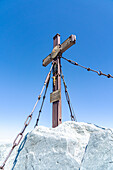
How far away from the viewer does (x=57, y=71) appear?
18.7 ft

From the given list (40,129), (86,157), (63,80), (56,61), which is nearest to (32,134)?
(40,129)

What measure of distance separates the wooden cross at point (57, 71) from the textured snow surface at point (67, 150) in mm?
1037

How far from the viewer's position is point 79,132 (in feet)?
12.0

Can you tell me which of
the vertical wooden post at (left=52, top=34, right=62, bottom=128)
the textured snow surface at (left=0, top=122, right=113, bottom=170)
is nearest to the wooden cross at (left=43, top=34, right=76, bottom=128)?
the vertical wooden post at (left=52, top=34, right=62, bottom=128)

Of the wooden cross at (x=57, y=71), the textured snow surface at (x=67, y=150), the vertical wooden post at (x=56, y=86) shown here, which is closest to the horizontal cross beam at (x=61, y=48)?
the wooden cross at (x=57, y=71)

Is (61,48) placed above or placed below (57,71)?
above

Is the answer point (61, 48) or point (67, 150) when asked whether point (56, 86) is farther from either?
point (67, 150)

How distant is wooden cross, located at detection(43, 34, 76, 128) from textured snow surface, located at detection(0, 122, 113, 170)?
40.8 inches

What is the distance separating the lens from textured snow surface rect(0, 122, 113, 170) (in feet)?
8.03

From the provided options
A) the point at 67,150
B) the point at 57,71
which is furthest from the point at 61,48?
the point at 67,150

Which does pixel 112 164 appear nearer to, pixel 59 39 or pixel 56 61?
pixel 56 61

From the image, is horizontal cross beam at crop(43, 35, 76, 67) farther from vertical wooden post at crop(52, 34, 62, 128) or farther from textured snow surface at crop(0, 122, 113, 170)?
textured snow surface at crop(0, 122, 113, 170)

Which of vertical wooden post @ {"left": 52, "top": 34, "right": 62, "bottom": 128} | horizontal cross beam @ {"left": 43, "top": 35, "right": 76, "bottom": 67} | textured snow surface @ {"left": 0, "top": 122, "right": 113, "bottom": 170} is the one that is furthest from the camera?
horizontal cross beam @ {"left": 43, "top": 35, "right": 76, "bottom": 67}

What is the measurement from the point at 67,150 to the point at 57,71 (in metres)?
3.36
